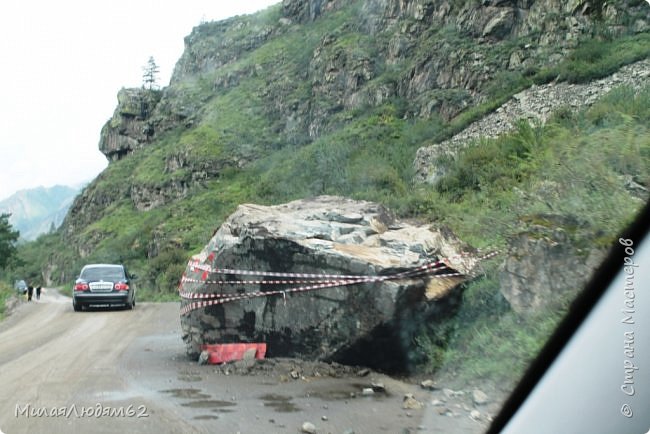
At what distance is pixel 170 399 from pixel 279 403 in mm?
1133

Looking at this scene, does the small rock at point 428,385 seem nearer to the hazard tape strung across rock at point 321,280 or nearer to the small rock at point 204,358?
the hazard tape strung across rock at point 321,280

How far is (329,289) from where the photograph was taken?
7941mm

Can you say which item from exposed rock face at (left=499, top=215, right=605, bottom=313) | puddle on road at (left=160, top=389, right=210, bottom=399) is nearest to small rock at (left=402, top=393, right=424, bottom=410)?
exposed rock face at (left=499, top=215, right=605, bottom=313)

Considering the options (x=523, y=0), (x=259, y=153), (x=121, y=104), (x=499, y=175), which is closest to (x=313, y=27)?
(x=121, y=104)

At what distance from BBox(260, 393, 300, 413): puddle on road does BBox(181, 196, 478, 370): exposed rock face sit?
1268 millimetres

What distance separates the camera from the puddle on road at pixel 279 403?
6254 millimetres

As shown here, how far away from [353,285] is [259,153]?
22.6m

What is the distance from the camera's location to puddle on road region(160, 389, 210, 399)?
6.83 meters

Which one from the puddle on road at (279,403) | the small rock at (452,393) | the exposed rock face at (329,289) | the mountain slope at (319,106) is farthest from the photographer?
the mountain slope at (319,106)

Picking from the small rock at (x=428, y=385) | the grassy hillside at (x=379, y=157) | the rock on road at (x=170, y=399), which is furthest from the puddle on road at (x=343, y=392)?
the grassy hillside at (x=379, y=157)

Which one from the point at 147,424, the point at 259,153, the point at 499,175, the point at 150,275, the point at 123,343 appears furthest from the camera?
the point at 259,153

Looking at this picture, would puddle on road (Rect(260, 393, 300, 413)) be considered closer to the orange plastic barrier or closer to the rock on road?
the rock on road

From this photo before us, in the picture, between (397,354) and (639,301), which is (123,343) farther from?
(639,301)

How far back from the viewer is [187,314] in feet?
30.9
